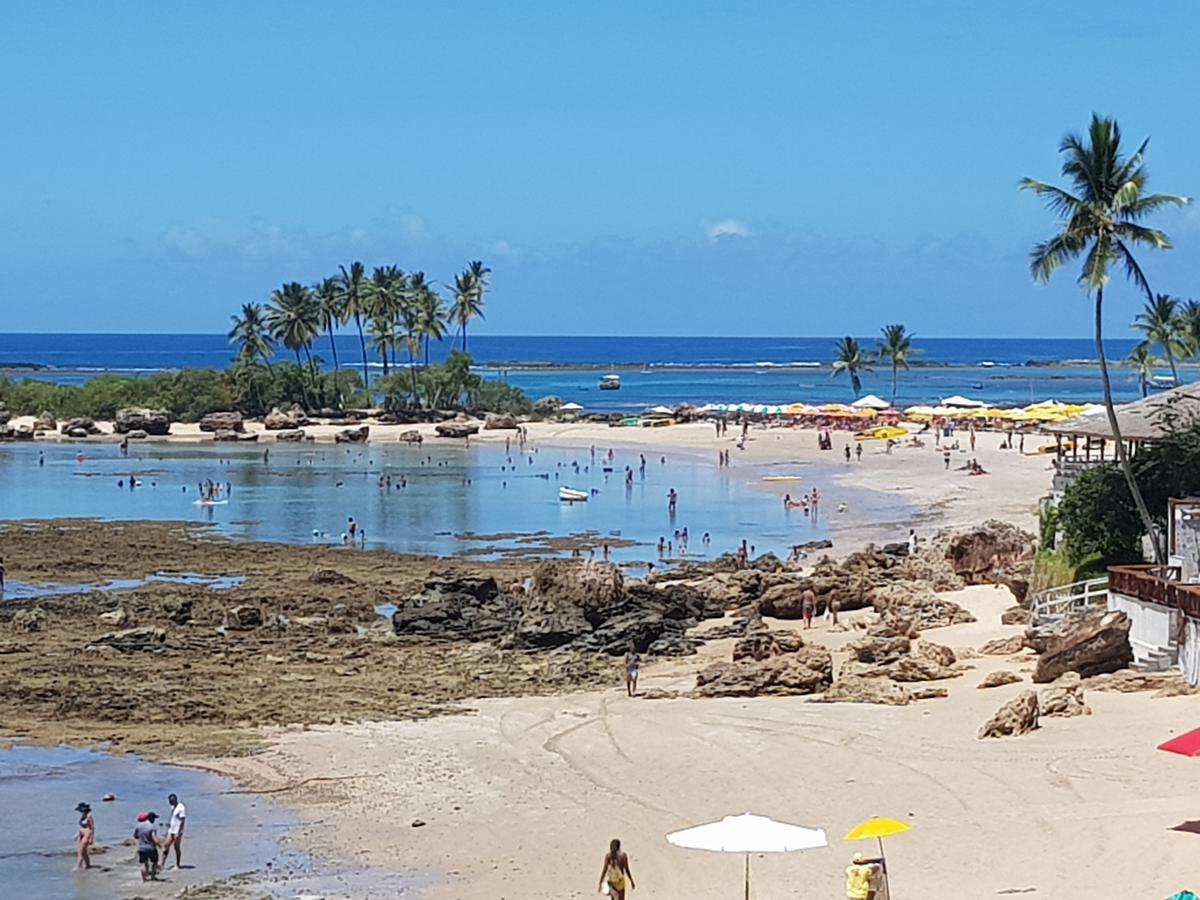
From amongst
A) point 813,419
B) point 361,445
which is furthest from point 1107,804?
point 813,419

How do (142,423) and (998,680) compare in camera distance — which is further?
(142,423)

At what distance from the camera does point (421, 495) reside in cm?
6875

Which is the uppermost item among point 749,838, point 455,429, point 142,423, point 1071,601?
point 142,423

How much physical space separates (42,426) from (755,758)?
3521 inches

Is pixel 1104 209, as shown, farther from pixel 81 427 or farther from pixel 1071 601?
pixel 81 427

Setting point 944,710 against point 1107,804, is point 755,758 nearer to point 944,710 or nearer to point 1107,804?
point 944,710

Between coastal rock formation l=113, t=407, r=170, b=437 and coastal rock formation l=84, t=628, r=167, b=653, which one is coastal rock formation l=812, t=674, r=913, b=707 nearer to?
coastal rock formation l=84, t=628, r=167, b=653

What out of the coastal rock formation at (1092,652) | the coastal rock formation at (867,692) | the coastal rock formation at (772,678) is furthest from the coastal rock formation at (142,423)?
the coastal rock formation at (1092,652)

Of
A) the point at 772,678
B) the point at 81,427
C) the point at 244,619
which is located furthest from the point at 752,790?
the point at 81,427

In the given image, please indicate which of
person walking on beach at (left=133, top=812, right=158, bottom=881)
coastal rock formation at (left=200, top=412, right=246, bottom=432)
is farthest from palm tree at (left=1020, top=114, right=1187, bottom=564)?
coastal rock formation at (left=200, top=412, right=246, bottom=432)

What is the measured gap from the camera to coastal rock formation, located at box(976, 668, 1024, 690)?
25.2 m

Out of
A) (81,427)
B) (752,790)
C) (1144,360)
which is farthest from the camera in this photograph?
(81,427)

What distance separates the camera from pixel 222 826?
20.5 m

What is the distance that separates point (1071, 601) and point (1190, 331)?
60.2 m
